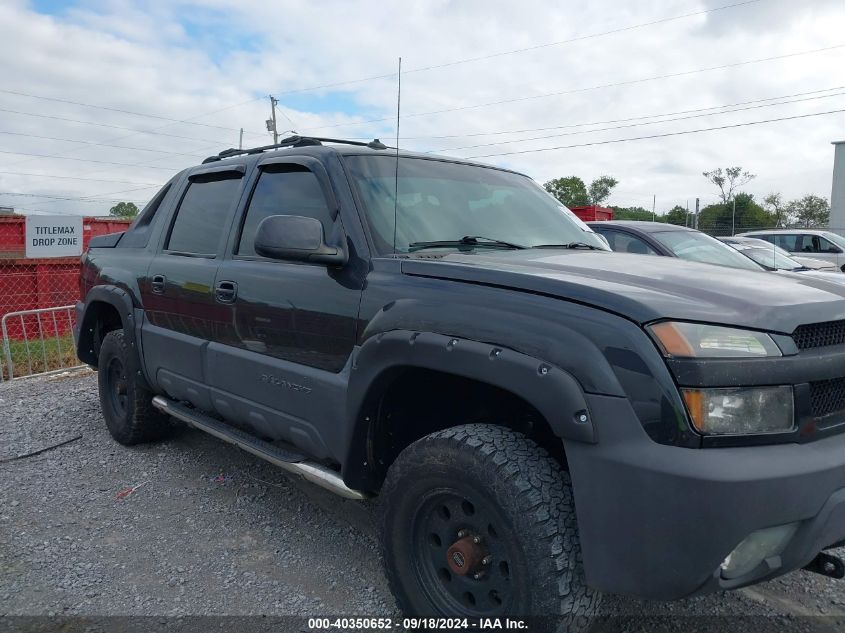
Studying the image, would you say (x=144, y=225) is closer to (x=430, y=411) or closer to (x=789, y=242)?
(x=430, y=411)

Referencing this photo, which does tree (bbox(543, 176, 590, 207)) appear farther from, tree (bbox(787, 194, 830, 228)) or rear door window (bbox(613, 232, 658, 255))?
rear door window (bbox(613, 232, 658, 255))

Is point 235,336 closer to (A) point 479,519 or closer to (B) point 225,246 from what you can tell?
(B) point 225,246

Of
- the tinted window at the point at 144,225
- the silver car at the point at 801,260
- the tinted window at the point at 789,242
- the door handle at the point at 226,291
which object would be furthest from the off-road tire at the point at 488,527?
the tinted window at the point at 789,242

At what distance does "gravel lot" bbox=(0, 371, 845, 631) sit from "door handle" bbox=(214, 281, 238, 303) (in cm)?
123

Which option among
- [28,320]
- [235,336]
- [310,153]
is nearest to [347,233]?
[310,153]

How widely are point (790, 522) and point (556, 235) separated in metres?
1.87

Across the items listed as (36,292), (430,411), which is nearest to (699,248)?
(430,411)

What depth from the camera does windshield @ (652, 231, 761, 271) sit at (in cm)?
670

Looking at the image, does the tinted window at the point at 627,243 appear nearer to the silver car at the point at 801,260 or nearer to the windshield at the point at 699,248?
→ the windshield at the point at 699,248

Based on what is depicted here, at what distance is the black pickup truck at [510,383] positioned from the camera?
6.07 feet

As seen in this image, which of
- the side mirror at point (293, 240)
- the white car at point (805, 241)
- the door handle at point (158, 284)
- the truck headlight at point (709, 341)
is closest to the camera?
the truck headlight at point (709, 341)

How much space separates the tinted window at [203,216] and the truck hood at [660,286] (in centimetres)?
166

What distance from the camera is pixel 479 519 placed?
7.32 feet

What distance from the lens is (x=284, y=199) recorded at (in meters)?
3.40
